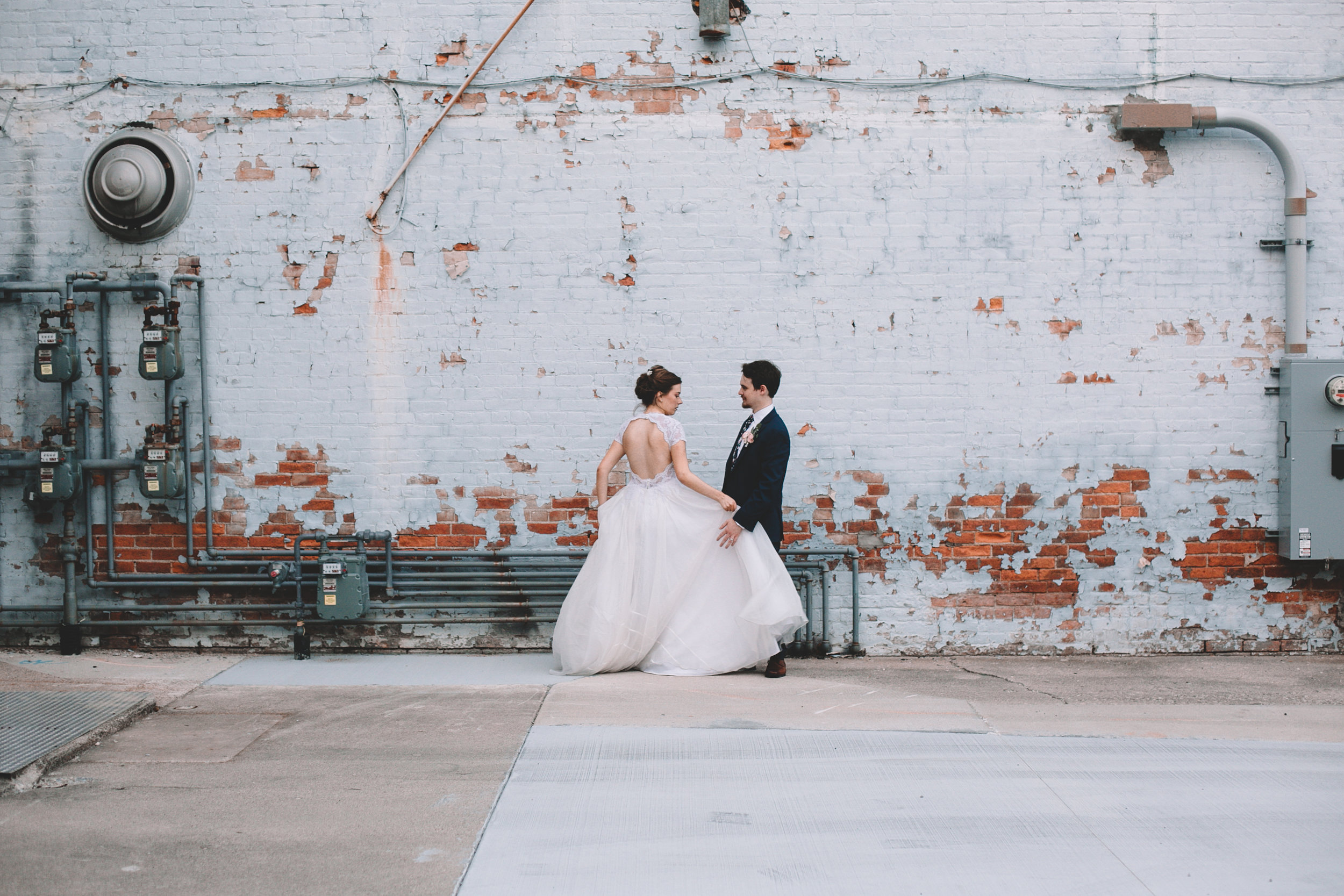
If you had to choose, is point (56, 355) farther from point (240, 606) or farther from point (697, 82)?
point (697, 82)

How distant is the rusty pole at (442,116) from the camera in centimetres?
679

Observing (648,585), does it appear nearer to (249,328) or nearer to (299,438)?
(299,438)

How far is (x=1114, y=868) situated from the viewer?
12.4 ft

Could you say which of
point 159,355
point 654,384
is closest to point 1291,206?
point 654,384

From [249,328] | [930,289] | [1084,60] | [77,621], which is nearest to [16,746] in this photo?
[77,621]

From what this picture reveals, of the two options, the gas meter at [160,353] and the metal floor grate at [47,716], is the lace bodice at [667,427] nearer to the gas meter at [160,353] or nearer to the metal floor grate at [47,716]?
the gas meter at [160,353]

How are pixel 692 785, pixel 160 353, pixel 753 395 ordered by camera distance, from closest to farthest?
pixel 692 785 → pixel 753 395 → pixel 160 353

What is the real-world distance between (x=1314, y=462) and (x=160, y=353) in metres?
6.91

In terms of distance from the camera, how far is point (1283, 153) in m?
6.80

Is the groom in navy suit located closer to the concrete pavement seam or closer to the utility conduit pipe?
the concrete pavement seam

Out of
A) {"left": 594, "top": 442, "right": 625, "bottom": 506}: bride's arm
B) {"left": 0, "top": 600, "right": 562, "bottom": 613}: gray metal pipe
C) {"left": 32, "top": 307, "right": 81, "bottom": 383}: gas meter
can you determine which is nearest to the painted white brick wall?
{"left": 0, "top": 600, "right": 562, "bottom": 613}: gray metal pipe

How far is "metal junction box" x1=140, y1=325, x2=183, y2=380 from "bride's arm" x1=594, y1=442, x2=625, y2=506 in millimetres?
2598

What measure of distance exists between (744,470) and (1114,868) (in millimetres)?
3014

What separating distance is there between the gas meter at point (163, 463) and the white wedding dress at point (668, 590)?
2.49m
